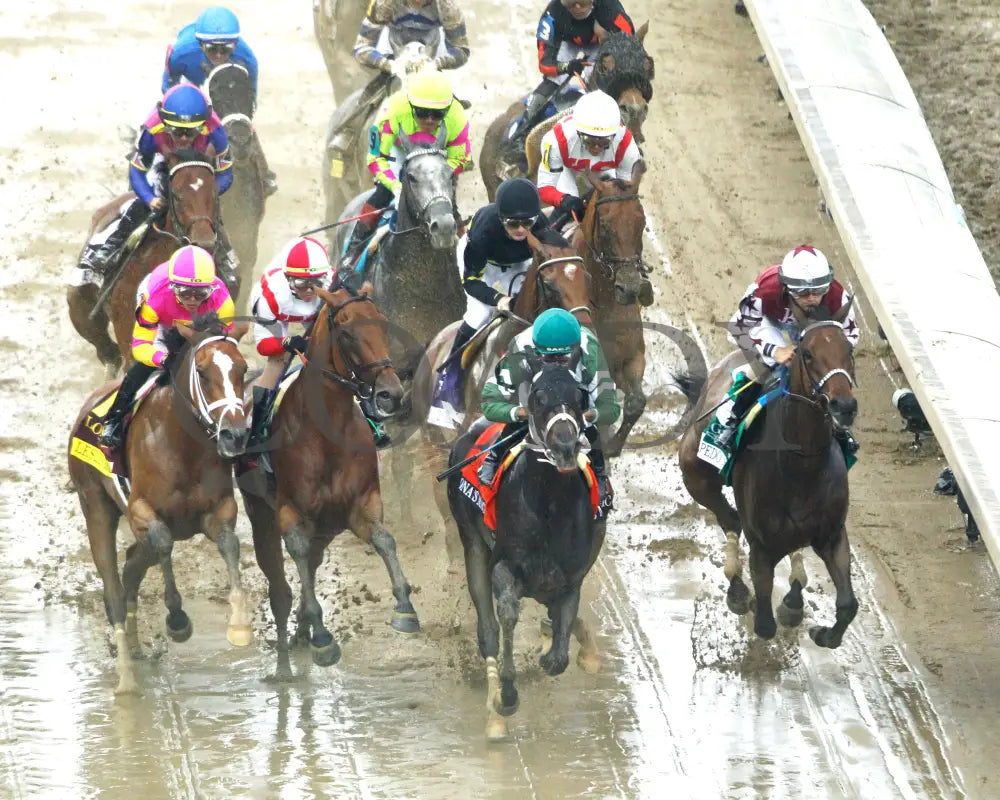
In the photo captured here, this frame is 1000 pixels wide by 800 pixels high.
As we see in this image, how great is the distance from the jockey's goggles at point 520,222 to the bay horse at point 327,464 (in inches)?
48.4

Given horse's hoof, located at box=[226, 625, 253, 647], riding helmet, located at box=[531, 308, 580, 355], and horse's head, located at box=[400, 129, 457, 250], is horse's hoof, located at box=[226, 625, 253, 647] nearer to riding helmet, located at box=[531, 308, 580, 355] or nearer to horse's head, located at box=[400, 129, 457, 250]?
riding helmet, located at box=[531, 308, 580, 355]

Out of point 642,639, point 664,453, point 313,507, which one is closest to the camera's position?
point 313,507

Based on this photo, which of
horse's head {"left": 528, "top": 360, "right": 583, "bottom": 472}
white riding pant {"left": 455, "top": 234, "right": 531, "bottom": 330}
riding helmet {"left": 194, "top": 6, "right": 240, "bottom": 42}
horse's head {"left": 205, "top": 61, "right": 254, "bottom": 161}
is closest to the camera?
horse's head {"left": 528, "top": 360, "right": 583, "bottom": 472}

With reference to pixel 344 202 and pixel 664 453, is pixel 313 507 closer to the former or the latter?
pixel 664 453

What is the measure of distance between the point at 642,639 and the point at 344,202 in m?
6.31

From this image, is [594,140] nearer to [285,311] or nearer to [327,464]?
[285,311]

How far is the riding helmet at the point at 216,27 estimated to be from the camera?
16500 millimetres

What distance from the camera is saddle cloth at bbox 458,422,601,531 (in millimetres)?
11000

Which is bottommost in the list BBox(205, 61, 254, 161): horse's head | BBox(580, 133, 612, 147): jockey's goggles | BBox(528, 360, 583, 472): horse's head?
BBox(205, 61, 254, 161): horse's head

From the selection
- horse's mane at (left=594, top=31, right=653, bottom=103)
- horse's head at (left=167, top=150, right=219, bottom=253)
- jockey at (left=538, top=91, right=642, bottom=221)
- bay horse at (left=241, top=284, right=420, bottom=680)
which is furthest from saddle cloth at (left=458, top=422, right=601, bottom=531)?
horse's mane at (left=594, top=31, right=653, bottom=103)

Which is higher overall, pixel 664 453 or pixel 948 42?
pixel 948 42

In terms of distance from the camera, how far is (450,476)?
38.8ft

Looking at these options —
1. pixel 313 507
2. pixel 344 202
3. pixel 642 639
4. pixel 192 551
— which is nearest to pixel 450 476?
pixel 313 507

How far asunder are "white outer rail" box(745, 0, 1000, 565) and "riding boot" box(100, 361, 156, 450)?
16.5 feet
